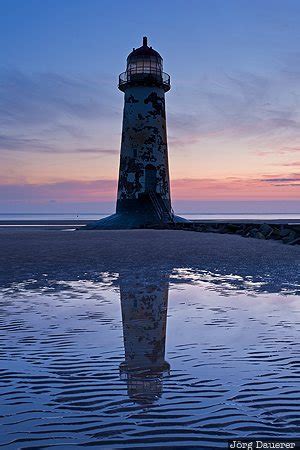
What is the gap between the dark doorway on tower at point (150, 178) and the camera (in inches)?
1127

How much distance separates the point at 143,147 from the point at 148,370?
1034 inches

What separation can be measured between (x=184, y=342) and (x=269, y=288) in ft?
10.8

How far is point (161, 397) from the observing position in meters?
2.57

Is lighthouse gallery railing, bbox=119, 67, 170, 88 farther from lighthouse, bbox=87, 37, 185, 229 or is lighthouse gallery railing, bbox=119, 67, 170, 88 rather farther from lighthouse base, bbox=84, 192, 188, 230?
lighthouse base, bbox=84, 192, 188, 230

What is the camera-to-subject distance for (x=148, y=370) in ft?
10.2

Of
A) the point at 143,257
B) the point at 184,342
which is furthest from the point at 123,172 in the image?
the point at 184,342

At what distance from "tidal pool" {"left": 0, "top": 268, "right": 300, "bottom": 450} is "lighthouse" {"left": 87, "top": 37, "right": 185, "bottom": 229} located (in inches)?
898

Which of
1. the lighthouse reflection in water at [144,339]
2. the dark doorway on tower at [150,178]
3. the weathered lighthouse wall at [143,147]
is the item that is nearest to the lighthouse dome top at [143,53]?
the weathered lighthouse wall at [143,147]

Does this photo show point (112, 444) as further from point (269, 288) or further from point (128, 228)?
point (128, 228)

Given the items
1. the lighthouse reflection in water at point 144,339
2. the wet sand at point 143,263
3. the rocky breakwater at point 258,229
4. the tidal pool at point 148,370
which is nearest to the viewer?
the tidal pool at point 148,370

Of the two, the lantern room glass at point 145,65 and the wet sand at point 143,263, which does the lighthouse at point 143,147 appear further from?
the wet sand at point 143,263

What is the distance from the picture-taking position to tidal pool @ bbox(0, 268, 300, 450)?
215 centimetres

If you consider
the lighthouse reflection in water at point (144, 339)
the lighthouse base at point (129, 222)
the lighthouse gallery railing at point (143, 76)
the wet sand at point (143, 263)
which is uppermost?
the lighthouse gallery railing at point (143, 76)

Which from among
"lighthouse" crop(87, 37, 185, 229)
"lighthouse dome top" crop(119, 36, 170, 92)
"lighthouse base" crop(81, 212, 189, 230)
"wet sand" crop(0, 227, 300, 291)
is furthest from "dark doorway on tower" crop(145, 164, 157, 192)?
"wet sand" crop(0, 227, 300, 291)
